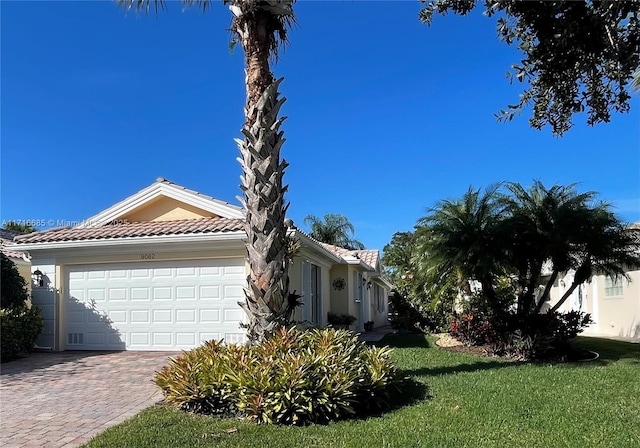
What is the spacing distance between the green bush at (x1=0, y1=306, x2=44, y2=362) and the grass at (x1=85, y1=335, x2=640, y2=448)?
24.3ft

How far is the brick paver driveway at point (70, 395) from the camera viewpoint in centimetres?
625

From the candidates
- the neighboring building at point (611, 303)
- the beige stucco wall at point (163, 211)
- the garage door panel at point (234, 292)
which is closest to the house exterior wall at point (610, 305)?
the neighboring building at point (611, 303)

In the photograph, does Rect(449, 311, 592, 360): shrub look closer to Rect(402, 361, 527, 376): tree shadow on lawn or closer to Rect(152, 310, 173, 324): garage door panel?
Rect(402, 361, 527, 376): tree shadow on lawn

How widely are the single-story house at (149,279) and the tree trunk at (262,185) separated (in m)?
4.92

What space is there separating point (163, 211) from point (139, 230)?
6.24 feet

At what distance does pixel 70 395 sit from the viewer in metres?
8.39

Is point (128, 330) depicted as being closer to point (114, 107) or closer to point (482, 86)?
point (114, 107)

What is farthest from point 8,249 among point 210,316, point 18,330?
point 210,316

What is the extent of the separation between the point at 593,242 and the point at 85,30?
1312 centimetres

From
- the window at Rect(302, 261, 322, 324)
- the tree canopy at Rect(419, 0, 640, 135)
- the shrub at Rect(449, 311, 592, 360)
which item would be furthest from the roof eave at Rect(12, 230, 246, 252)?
the tree canopy at Rect(419, 0, 640, 135)

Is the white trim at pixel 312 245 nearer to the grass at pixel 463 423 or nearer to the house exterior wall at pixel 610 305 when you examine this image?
the grass at pixel 463 423

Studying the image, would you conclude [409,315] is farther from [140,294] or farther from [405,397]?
[405,397]

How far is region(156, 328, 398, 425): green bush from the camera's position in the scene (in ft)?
21.2

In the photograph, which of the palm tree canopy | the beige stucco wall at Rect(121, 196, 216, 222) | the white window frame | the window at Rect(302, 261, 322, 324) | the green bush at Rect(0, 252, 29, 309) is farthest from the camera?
the palm tree canopy
